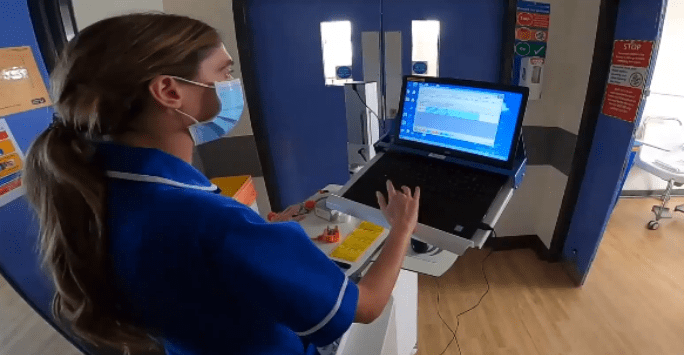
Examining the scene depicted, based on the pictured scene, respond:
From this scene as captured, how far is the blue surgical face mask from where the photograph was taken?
0.78 m

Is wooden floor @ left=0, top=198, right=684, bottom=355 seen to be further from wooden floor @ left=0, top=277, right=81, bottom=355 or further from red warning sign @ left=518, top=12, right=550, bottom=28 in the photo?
red warning sign @ left=518, top=12, right=550, bottom=28

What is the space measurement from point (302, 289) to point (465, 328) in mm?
1775

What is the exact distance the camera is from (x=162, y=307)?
65cm

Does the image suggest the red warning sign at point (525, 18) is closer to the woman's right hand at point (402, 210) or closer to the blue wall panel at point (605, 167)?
the blue wall panel at point (605, 167)

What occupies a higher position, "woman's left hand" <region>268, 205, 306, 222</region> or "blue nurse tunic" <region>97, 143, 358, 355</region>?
"blue nurse tunic" <region>97, 143, 358, 355</region>

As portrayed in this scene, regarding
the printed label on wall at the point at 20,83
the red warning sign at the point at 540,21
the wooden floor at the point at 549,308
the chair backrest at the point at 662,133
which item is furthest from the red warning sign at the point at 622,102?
the printed label on wall at the point at 20,83

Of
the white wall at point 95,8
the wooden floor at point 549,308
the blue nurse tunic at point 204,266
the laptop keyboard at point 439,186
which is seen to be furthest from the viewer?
the wooden floor at point 549,308

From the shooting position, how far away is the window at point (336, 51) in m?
2.23

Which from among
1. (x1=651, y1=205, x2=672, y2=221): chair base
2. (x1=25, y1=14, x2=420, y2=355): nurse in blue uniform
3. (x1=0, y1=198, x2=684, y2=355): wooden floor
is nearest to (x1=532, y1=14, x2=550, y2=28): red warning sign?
(x1=0, y1=198, x2=684, y2=355): wooden floor

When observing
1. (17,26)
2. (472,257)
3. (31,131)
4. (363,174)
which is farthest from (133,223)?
(472,257)

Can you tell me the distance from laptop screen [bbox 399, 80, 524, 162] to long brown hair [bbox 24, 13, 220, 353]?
0.79 meters

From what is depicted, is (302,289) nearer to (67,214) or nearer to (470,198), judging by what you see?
(67,214)

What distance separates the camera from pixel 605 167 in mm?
2207

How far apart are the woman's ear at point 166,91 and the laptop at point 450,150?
555mm
